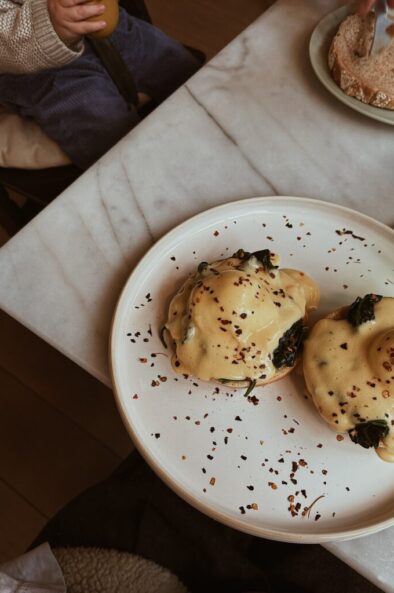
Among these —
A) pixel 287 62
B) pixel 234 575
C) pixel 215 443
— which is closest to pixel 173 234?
pixel 215 443

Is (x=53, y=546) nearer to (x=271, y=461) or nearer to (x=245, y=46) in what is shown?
(x=271, y=461)

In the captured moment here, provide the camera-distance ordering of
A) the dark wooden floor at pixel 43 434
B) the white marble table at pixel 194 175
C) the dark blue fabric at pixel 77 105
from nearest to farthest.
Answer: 1. the white marble table at pixel 194 175
2. the dark blue fabric at pixel 77 105
3. the dark wooden floor at pixel 43 434

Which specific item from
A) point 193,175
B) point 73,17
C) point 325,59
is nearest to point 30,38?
point 73,17

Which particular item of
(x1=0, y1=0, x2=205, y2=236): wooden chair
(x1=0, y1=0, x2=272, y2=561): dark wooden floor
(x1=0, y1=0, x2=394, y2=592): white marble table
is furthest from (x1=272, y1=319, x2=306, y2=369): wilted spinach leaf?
(x1=0, y1=0, x2=272, y2=561): dark wooden floor

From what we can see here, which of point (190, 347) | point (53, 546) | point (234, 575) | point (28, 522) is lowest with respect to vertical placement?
point (28, 522)

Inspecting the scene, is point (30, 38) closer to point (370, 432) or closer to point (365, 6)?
point (365, 6)

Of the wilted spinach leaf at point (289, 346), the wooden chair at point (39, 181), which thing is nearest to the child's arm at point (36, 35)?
the wooden chair at point (39, 181)

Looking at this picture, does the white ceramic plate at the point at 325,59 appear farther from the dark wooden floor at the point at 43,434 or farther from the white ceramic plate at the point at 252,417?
the dark wooden floor at the point at 43,434

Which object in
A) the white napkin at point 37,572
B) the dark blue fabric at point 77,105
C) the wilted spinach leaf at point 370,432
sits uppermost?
the dark blue fabric at point 77,105

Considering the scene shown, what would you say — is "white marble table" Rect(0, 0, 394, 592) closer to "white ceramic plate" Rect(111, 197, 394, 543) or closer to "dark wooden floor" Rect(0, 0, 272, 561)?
"white ceramic plate" Rect(111, 197, 394, 543)
